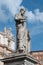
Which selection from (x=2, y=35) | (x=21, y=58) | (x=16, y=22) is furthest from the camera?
(x=2, y=35)

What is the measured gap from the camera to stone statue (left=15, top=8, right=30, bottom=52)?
2231cm

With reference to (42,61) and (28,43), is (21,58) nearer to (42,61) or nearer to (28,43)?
(28,43)

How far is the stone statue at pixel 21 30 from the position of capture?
22.3 metres

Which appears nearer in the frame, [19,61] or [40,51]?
[19,61]

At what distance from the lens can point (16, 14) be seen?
22984mm

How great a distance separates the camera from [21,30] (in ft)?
74.3

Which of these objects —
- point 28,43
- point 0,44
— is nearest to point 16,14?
point 28,43

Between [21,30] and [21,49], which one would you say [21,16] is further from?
[21,49]

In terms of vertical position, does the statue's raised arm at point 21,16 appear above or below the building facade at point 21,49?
above

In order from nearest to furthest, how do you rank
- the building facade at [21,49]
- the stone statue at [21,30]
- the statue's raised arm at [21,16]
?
the building facade at [21,49], the stone statue at [21,30], the statue's raised arm at [21,16]

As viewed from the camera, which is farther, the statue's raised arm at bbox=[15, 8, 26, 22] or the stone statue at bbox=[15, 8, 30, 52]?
the statue's raised arm at bbox=[15, 8, 26, 22]

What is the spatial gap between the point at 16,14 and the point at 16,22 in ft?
1.91

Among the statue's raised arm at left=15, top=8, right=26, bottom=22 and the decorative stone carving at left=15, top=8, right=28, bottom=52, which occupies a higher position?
the statue's raised arm at left=15, top=8, right=26, bottom=22

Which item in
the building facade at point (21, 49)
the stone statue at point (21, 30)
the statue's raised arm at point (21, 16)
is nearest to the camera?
the building facade at point (21, 49)
